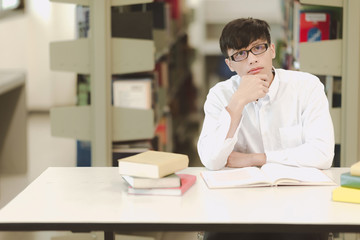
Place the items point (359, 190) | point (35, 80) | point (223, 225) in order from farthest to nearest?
point (35, 80), point (359, 190), point (223, 225)

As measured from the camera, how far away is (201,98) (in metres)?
8.73

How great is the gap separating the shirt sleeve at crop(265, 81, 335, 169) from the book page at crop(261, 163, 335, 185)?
0.22ft

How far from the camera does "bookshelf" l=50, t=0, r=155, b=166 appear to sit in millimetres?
3514

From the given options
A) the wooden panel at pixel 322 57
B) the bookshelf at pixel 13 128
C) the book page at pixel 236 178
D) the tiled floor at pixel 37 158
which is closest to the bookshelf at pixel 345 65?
the wooden panel at pixel 322 57

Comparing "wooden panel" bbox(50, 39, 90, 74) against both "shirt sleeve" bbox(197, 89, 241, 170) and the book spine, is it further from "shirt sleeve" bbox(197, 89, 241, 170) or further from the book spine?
the book spine

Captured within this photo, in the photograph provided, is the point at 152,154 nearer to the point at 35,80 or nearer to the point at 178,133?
the point at 178,133

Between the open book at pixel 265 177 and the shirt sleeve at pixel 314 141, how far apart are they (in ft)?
0.25

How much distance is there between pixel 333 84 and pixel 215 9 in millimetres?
5090

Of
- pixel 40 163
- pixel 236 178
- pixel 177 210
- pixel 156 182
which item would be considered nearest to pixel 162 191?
pixel 156 182

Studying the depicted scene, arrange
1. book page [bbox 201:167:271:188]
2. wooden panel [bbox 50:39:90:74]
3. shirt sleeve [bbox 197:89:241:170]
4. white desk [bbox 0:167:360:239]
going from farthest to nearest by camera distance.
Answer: wooden panel [bbox 50:39:90:74]
shirt sleeve [bbox 197:89:241:170]
book page [bbox 201:167:271:188]
white desk [bbox 0:167:360:239]

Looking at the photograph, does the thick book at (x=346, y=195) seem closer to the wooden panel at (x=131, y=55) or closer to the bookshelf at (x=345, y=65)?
the bookshelf at (x=345, y=65)

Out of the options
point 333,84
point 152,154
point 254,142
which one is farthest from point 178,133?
point 152,154

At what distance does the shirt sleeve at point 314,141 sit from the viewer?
2385mm

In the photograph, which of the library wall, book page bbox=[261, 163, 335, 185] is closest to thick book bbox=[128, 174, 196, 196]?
book page bbox=[261, 163, 335, 185]
